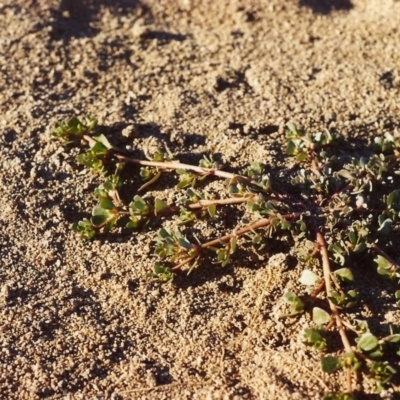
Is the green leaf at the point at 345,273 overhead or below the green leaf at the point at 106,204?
overhead

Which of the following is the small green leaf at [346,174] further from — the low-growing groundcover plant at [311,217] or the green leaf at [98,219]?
the green leaf at [98,219]

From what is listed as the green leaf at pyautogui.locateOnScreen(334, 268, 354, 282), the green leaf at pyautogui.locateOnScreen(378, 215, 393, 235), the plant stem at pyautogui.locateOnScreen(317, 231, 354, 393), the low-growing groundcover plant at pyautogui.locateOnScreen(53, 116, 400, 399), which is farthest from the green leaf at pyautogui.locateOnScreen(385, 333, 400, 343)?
the green leaf at pyautogui.locateOnScreen(378, 215, 393, 235)

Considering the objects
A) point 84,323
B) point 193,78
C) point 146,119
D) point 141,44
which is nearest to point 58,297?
point 84,323

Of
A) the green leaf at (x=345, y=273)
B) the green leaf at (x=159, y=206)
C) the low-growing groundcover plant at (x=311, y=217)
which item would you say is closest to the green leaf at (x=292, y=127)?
the low-growing groundcover plant at (x=311, y=217)

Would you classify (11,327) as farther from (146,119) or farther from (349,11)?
(349,11)

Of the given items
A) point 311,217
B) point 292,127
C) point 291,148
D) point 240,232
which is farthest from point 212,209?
point 292,127
